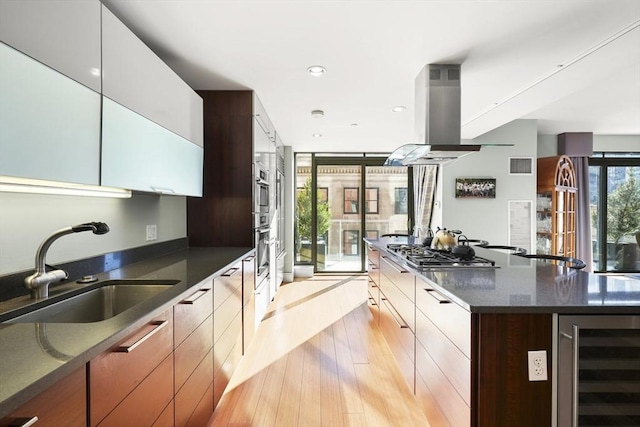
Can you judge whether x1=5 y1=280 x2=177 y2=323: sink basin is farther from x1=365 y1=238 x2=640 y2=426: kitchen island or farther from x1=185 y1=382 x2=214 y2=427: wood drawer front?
x1=365 y1=238 x2=640 y2=426: kitchen island

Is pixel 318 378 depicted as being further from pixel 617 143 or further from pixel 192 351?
pixel 617 143

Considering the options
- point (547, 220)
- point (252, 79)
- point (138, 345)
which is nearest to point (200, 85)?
point (252, 79)

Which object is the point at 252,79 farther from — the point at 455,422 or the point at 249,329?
the point at 455,422

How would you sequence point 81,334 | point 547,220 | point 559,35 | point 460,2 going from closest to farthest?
point 81,334 < point 460,2 < point 559,35 < point 547,220

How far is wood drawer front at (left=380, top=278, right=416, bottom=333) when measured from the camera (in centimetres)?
218

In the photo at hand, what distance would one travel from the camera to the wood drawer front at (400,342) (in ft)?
7.31

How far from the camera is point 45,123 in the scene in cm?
120

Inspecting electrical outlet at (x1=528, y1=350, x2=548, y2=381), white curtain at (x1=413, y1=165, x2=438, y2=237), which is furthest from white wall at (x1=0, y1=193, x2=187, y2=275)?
white curtain at (x1=413, y1=165, x2=438, y2=237)

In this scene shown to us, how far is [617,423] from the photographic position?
129 centimetres

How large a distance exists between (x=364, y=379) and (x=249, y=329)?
1140 millimetres

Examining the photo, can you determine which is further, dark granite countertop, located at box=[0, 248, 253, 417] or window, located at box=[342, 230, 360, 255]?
window, located at box=[342, 230, 360, 255]

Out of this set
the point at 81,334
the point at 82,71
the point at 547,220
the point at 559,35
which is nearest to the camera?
the point at 81,334

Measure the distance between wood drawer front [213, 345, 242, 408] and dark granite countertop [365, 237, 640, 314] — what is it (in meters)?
1.36

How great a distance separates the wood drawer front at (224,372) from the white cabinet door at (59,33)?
171 cm
